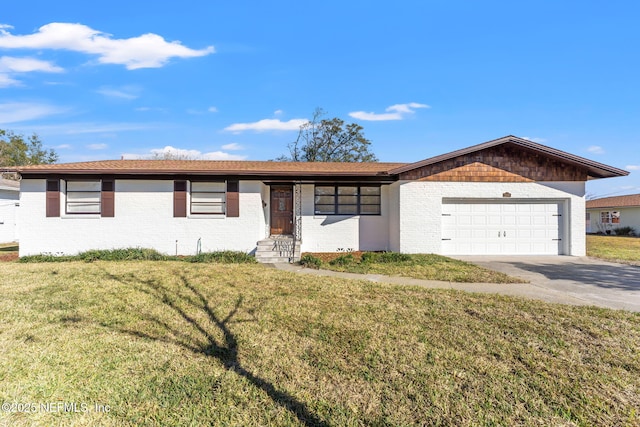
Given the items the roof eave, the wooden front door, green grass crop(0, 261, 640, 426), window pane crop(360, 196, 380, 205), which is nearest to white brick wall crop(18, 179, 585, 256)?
the roof eave

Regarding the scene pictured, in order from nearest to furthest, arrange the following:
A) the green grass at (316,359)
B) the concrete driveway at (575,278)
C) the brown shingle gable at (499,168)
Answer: the green grass at (316,359), the concrete driveway at (575,278), the brown shingle gable at (499,168)

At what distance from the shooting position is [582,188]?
11953mm

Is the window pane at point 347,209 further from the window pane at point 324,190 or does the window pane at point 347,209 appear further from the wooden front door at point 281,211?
the wooden front door at point 281,211

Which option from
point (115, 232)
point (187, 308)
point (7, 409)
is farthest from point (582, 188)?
point (115, 232)

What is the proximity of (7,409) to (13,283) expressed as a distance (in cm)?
599

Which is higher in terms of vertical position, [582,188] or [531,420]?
[582,188]

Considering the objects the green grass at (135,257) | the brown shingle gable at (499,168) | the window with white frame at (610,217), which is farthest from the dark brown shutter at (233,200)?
the window with white frame at (610,217)

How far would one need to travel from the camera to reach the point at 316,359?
3822 mm

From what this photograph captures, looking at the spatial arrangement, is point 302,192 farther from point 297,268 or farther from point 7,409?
point 7,409

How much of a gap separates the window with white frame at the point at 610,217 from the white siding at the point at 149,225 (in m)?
28.9

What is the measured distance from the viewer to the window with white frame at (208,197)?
41.1 ft

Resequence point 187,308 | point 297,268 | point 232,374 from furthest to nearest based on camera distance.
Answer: point 297,268 < point 187,308 < point 232,374

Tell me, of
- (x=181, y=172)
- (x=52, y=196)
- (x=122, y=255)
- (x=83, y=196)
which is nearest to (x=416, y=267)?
(x=181, y=172)

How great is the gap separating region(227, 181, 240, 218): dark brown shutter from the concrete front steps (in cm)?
155
